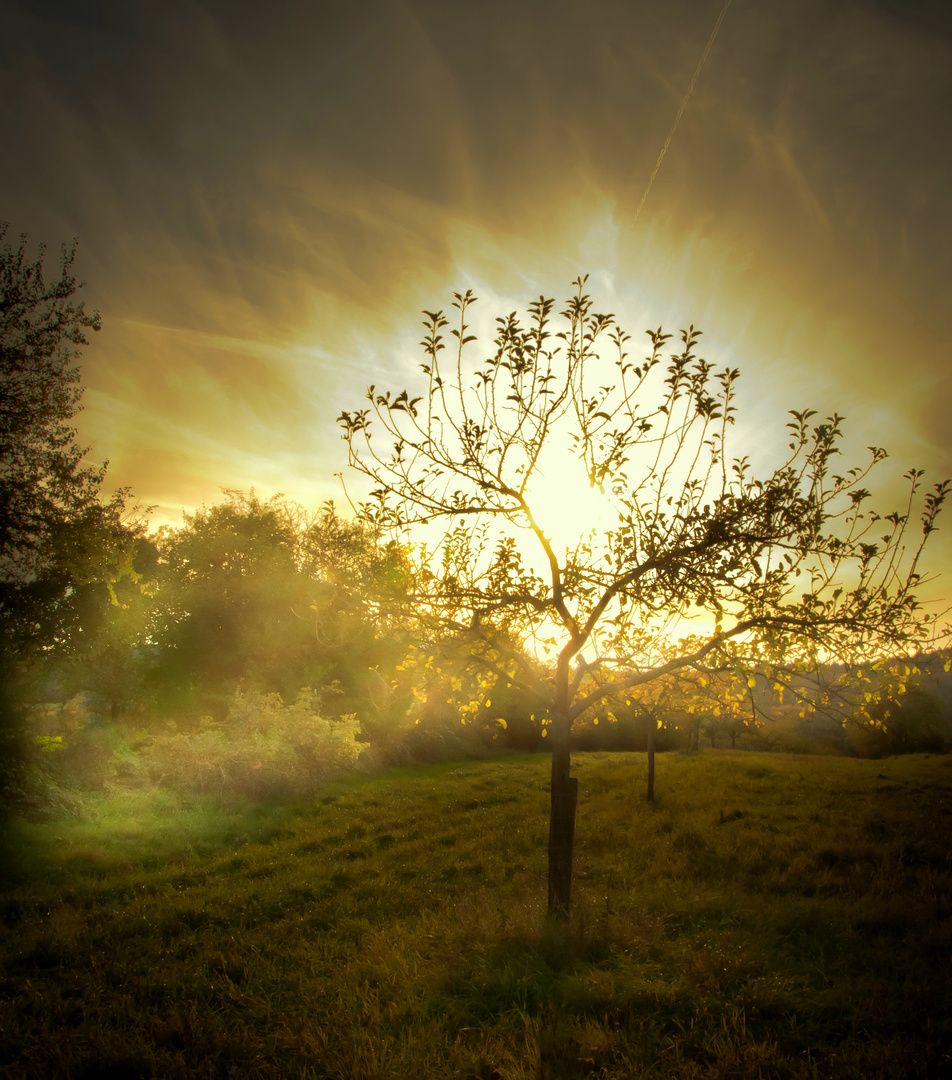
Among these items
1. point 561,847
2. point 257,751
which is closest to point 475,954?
point 561,847

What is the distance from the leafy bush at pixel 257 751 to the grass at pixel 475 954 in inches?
159

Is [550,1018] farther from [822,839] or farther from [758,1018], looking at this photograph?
[822,839]

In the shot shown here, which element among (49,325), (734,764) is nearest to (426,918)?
(49,325)

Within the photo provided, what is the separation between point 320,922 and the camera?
8.72 metres

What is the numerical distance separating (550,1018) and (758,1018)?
6.92 ft

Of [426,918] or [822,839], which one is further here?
[822,839]

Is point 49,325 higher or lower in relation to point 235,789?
higher

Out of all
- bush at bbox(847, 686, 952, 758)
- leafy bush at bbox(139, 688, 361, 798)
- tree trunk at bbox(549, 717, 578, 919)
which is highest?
tree trunk at bbox(549, 717, 578, 919)

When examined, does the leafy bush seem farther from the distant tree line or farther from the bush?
the bush

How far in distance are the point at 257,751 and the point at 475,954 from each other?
17.4 meters

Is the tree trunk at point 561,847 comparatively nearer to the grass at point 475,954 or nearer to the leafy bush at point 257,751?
the grass at point 475,954

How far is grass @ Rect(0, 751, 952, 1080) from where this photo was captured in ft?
15.9

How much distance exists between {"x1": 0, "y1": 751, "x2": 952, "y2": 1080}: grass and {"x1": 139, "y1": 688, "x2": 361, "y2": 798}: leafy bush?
4.05 metres

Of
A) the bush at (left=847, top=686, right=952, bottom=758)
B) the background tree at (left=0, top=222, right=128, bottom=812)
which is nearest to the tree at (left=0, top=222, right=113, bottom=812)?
the background tree at (left=0, top=222, right=128, bottom=812)
